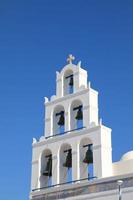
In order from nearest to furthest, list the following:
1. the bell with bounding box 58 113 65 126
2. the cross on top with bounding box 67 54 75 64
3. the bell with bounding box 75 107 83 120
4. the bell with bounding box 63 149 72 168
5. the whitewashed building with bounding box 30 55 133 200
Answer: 1. the whitewashed building with bounding box 30 55 133 200
2. the bell with bounding box 63 149 72 168
3. the bell with bounding box 75 107 83 120
4. the bell with bounding box 58 113 65 126
5. the cross on top with bounding box 67 54 75 64

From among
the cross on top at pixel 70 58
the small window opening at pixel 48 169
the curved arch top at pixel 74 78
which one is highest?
the cross on top at pixel 70 58

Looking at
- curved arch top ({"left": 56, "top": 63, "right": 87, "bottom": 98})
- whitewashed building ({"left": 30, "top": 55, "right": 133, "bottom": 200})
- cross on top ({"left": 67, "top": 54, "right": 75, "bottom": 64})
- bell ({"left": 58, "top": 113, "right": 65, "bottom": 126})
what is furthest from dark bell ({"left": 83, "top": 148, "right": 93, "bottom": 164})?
cross on top ({"left": 67, "top": 54, "right": 75, "bottom": 64})

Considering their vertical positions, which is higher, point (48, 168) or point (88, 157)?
point (88, 157)

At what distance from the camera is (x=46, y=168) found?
82.3ft

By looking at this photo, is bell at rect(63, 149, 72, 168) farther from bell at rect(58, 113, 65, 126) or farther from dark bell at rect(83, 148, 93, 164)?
bell at rect(58, 113, 65, 126)

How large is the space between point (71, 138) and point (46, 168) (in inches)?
97.1

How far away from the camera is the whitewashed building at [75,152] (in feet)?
71.6

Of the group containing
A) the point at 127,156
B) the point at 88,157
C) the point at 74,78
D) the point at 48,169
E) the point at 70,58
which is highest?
the point at 70,58

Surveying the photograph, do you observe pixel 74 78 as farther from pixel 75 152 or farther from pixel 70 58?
pixel 75 152

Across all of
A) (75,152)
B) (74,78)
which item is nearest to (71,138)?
(75,152)

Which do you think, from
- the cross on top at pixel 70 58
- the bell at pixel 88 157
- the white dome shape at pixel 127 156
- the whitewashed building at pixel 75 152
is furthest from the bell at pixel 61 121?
the white dome shape at pixel 127 156

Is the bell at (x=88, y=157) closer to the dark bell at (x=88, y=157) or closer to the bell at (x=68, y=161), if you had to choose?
the dark bell at (x=88, y=157)

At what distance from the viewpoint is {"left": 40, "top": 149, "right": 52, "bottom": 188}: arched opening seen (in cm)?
2483

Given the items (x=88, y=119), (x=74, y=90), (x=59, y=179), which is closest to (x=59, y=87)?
(x=74, y=90)
